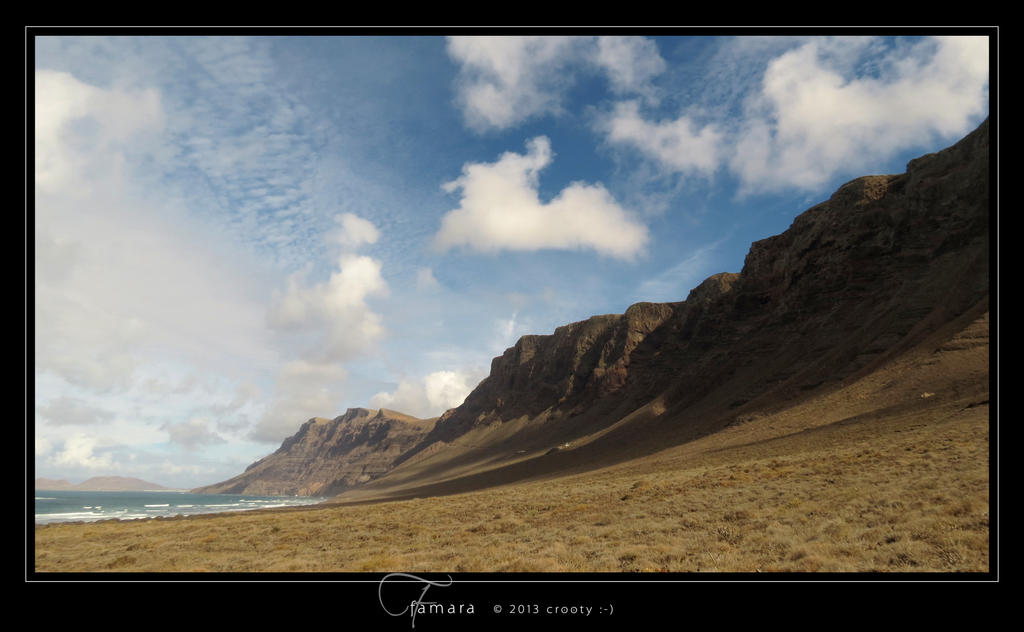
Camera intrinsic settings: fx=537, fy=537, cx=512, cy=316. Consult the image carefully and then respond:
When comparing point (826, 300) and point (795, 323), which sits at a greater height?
point (826, 300)

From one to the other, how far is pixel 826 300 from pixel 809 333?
224 inches

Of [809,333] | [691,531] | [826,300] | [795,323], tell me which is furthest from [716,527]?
[795,323]

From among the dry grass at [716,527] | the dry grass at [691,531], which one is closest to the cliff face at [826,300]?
the dry grass at [716,527]

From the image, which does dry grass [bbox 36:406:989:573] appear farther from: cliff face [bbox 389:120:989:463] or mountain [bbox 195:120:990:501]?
cliff face [bbox 389:120:989:463]

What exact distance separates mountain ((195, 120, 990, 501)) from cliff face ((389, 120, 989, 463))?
0.69 ft

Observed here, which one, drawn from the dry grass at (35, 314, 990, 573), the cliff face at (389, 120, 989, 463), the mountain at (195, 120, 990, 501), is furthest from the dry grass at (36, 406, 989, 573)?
the cliff face at (389, 120, 989, 463)

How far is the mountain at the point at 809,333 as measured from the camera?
4397 centimetres

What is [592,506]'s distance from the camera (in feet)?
69.6

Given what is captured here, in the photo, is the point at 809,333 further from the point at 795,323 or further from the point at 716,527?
the point at 716,527

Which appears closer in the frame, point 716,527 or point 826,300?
point 716,527

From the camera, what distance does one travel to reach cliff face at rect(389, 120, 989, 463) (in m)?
50.6

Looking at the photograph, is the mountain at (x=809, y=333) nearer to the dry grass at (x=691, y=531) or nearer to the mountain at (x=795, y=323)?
the mountain at (x=795, y=323)

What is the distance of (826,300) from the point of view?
2645 inches
